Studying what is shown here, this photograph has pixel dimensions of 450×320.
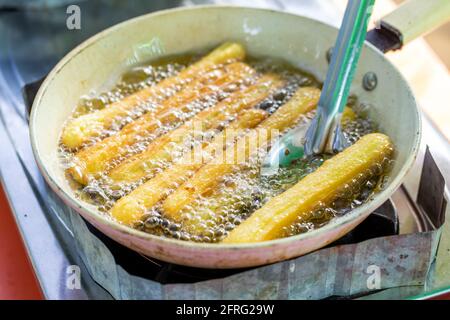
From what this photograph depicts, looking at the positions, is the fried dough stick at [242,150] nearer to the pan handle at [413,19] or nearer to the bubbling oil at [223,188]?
the bubbling oil at [223,188]

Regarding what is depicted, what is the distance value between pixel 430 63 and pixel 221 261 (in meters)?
0.78

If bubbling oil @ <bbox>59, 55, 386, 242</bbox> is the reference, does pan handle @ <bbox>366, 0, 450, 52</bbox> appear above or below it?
above

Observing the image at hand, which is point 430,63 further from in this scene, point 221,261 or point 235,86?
point 221,261

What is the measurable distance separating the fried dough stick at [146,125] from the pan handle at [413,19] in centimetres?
27

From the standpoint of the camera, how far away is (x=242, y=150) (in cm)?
100

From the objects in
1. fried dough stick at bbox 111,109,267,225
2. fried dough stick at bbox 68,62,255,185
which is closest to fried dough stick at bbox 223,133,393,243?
fried dough stick at bbox 111,109,267,225

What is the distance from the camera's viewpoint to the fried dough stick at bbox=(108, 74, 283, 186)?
97cm

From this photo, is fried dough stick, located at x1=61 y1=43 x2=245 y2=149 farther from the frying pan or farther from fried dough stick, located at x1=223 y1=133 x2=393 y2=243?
fried dough stick, located at x1=223 y1=133 x2=393 y2=243

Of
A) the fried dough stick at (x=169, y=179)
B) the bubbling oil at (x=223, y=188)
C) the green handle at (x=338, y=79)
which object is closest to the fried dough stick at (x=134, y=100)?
the bubbling oil at (x=223, y=188)

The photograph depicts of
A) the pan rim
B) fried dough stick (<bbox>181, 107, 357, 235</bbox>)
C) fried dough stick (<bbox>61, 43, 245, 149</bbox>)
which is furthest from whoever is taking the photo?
fried dough stick (<bbox>61, 43, 245, 149</bbox>)

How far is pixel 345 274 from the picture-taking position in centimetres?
87

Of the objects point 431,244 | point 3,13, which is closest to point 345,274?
point 431,244

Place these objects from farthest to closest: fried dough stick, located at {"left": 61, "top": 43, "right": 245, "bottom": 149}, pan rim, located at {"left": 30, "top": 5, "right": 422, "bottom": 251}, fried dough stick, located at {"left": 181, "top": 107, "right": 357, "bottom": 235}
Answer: fried dough stick, located at {"left": 61, "top": 43, "right": 245, "bottom": 149} < fried dough stick, located at {"left": 181, "top": 107, "right": 357, "bottom": 235} < pan rim, located at {"left": 30, "top": 5, "right": 422, "bottom": 251}

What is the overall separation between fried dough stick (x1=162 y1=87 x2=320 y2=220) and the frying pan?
0.33 ft
